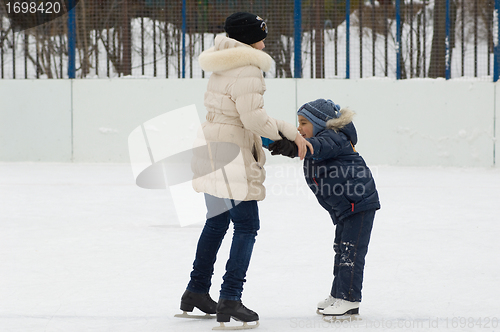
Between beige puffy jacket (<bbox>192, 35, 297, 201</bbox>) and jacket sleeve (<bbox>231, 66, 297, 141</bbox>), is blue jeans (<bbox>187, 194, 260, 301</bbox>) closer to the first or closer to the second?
beige puffy jacket (<bbox>192, 35, 297, 201</bbox>)

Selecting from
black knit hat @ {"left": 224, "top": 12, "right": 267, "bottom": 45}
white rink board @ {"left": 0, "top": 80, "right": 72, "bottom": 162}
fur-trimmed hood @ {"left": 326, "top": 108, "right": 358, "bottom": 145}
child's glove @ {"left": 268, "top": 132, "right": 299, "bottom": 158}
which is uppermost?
black knit hat @ {"left": 224, "top": 12, "right": 267, "bottom": 45}

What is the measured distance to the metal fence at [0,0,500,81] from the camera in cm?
823

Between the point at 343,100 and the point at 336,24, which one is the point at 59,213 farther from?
the point at 336,24

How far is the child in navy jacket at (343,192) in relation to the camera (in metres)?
2.44

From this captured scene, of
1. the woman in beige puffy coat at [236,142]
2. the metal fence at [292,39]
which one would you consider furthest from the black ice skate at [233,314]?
the metal fence at [292,39]

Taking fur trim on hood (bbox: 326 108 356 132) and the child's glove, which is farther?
fur trim on hood (bbox: 326 108 356 132)

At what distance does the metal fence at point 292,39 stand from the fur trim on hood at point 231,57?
607 centimetres

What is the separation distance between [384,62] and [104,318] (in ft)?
22.0

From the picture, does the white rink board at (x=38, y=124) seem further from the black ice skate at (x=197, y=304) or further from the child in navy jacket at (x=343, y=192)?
the child in navy jacket at (x=343, y=192)

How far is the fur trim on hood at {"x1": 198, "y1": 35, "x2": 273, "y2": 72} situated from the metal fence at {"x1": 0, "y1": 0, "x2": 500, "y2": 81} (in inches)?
239

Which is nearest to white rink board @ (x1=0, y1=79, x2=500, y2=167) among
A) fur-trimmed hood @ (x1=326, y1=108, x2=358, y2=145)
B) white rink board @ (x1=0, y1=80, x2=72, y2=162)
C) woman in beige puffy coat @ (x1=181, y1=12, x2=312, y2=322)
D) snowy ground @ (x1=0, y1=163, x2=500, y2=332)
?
white rink board @ (x1=0, y1=80, x2=72, y2=162)

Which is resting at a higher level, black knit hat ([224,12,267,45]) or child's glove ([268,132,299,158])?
black knit hat ([224,12,267,45])

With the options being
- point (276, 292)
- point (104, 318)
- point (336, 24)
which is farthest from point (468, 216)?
point (336, 24)

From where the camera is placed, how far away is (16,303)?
2.61m
